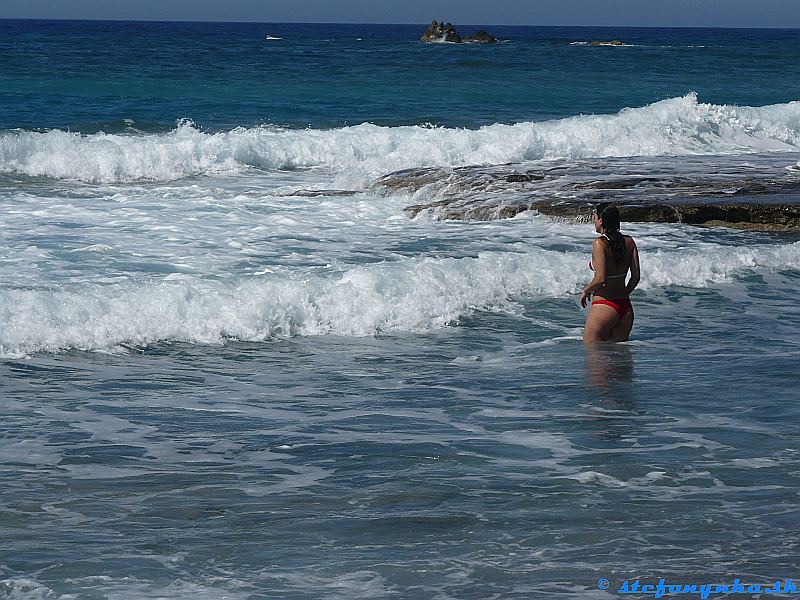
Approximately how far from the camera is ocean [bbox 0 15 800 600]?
4.99m

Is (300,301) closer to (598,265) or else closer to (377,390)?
(377,390)

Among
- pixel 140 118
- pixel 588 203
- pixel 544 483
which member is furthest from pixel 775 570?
pixel 140 118

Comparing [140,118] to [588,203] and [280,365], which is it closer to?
[588,203]

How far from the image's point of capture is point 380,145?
77.9 ft

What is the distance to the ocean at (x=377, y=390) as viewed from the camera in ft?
16.4

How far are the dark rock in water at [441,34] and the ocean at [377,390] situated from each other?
70924mm

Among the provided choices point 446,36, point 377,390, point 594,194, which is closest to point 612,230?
point 377,390

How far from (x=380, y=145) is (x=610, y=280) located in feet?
50.6

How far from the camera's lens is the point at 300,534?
522 centimetres

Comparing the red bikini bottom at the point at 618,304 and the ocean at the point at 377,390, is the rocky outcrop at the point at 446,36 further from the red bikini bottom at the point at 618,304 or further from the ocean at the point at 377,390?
the red bikini bottom at the point at 618,304

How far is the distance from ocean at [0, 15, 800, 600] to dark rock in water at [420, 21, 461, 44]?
7092 centimetres

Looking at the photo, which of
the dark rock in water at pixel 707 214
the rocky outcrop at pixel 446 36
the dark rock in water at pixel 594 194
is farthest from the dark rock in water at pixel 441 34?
the dark rock in water at pixel 707 214

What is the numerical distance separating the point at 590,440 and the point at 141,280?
5.83m

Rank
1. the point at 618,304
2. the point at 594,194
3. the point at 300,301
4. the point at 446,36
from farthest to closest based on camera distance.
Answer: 1. the point at 446,36
2. the point at 594,194
3. the point at 300,301
4. the point at 618,304
